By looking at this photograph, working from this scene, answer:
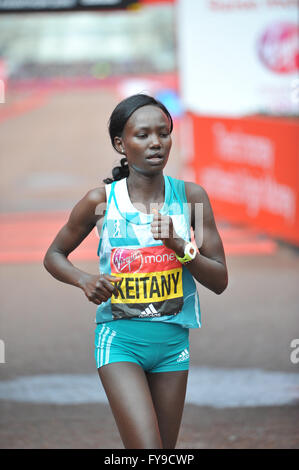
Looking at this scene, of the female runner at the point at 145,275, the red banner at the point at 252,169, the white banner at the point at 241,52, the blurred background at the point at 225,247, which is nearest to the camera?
the female runner at the point at 145,275

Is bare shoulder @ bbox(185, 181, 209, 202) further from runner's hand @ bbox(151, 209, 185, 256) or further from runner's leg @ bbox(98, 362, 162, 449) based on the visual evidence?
runner's leg @ bbox(98, 362, 162, 449)

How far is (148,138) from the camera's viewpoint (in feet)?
9.77

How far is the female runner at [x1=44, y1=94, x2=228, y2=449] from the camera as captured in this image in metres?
2.94

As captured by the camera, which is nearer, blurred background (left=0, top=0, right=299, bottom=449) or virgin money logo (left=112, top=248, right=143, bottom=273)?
virgin money logo (left=112, top=248, right=143, bottom=273)

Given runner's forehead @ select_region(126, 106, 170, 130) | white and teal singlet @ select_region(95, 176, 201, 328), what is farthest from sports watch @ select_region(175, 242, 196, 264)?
runner's forehead @ select_region(126, 106, 170, 130)

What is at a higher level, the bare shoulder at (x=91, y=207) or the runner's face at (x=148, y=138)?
the runner's face at (x=148, y=138)

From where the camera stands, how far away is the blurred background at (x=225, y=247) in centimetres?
488

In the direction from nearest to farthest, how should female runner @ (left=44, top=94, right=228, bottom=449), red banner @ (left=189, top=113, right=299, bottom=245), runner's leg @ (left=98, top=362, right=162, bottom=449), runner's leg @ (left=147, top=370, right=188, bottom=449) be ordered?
runner's leg @ (left=98, top=362, right=162, bottom=449), female runner @ (left=44, top=94, right=228, bottom=449), runner's leg @ (left=147, top=370, right=188, bottom=449), red banner @ (left=189, top=113, right=299, bottom=245)

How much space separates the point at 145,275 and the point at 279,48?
11075 millimetres

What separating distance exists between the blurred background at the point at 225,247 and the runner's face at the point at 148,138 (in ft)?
1.54

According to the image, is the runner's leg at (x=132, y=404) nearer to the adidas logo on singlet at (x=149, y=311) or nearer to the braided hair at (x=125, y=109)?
the adidas logo on singlet at (x=149, y=311)

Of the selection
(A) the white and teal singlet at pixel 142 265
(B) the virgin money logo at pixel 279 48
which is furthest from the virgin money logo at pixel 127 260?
(B) the virgin money logo at pixel 279 48

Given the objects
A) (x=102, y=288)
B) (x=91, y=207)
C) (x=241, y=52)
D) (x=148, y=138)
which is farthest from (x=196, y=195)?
(x=241, y=52)

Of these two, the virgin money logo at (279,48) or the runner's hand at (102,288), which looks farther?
the virgin money logo at (279,48)
